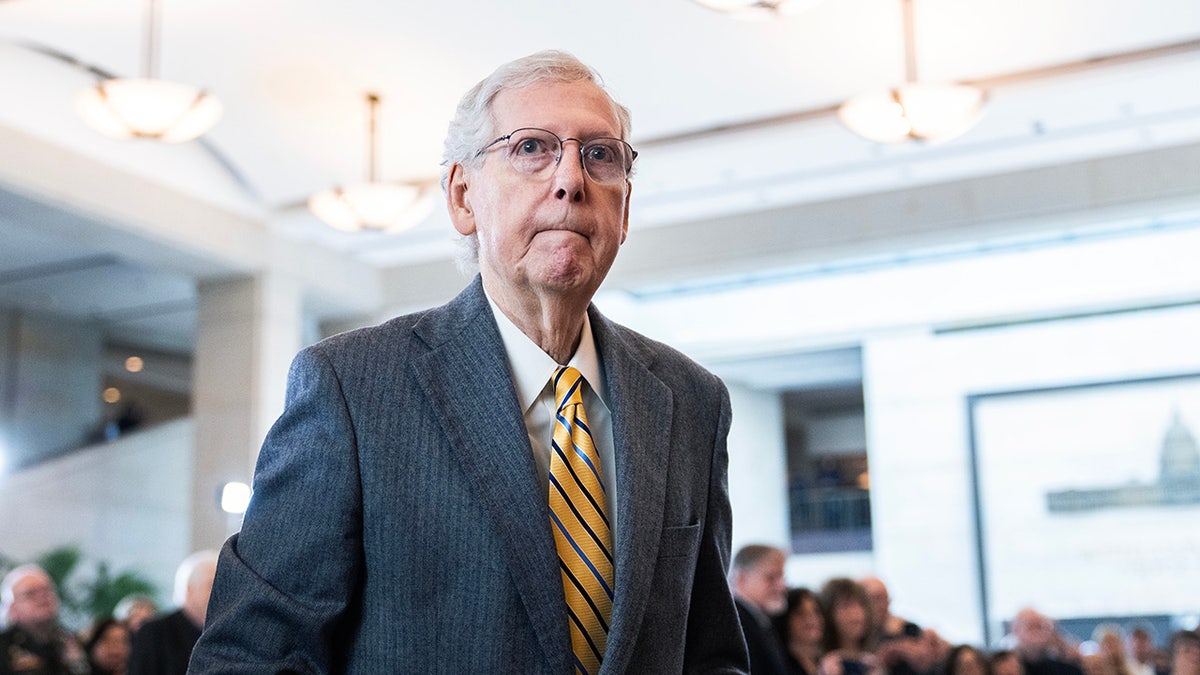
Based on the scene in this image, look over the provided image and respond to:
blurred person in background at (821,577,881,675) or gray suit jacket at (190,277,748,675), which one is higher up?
gray suit jacket at (190,277,748,675)

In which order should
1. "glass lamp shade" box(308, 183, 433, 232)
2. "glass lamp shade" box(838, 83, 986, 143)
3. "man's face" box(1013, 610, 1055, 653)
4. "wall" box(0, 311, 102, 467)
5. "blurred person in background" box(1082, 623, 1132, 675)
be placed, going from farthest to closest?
"wall" box(0, 311, 102, 467)
"glass lamp shade" box(308, 183, 433, 232)
"blurred person in background" box(1082, 623, 1132, 675)
"man's face" box(1013, 610, 1055, 653)
"glass lamp shade" box(838, 83, 986, 143)

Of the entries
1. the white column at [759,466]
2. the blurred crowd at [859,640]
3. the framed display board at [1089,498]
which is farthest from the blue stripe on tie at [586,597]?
the white column at [759,466]

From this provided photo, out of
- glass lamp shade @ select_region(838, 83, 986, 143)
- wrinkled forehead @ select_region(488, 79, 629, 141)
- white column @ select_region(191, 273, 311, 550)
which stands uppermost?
glass lamp shade @ select_region(838, 83, 986, 143)

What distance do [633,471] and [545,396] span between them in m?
0.15

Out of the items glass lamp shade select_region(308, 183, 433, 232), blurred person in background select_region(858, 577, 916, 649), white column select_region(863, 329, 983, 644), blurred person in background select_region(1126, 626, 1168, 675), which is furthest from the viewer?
white column select_region(863, 329, 983, 644)

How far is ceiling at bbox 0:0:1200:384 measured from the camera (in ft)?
27.8

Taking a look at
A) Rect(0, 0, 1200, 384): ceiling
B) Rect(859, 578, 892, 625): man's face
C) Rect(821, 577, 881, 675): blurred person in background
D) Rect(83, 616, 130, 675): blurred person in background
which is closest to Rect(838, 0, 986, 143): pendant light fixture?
Rect(0, 0, 1200, 384): ceiling

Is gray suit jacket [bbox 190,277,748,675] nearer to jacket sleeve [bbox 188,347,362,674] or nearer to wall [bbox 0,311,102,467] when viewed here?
jacket sleeve [bbox 188,347,362,674]

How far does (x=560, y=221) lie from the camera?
162 centimetres

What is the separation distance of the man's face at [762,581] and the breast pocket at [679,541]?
4319 millimetres

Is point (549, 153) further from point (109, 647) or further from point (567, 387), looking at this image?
point (109, 647)

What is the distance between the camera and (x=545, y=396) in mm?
1678

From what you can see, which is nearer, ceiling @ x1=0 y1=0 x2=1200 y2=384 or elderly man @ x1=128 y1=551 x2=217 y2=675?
elderly man @ x1=128 y1=551 x2=217 y2=675

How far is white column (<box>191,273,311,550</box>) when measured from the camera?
11609 millimetres
